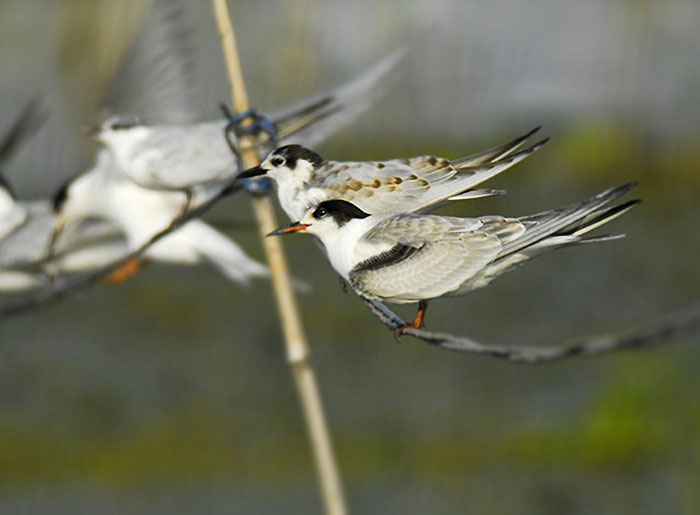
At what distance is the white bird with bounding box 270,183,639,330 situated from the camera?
0.48 m

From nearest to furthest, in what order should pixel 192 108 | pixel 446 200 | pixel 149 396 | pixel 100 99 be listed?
Result: pixel 446 200 → pixel 192 108 → pixel 100 99 → pixel 149 396

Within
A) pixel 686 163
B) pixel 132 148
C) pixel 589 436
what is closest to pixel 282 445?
pixel 589 436

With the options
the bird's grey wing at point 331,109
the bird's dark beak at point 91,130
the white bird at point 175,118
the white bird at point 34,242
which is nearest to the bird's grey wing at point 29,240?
the white bird at point 34,242

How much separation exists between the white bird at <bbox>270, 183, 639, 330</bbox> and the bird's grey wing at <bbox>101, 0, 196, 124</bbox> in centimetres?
32

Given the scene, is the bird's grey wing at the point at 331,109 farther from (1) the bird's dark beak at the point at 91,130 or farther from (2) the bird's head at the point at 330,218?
(1) the bird's dark beak at the point at 91,130

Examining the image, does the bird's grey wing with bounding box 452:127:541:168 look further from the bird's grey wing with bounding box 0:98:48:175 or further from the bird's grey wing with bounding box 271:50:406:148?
the bird's grey wing with bounding box 0:98:48:175

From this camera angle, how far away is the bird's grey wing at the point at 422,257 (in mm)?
501

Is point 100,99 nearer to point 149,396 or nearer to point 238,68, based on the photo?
point 238,68

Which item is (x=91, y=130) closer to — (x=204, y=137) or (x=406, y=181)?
(x=204, y=137)

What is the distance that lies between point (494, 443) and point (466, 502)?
34cm

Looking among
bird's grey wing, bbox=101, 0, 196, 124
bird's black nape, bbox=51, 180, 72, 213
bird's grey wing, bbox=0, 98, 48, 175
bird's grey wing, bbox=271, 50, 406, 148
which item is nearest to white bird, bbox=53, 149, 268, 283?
bird's black nape, bbox=51, 180, 72, 213

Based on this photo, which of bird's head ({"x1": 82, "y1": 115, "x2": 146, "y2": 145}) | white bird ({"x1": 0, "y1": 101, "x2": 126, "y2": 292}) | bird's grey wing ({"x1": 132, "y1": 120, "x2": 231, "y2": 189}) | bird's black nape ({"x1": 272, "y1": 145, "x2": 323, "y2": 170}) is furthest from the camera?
white bird ({"x1": 0, "y1": 101, "x2": 126, "y2": 292})

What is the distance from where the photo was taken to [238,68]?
64 cm

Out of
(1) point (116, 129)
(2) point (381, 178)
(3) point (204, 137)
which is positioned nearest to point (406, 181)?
(2) point (381, 178)
